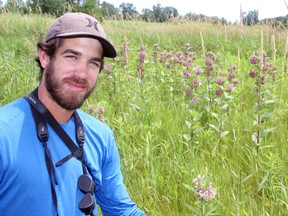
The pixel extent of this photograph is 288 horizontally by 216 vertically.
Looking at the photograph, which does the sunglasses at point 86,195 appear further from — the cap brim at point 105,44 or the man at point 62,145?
the cap brim at point 105,44

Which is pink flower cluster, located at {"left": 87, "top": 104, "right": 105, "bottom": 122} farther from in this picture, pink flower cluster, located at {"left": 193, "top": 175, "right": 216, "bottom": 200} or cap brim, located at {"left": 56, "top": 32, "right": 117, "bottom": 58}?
pink flower cluster, located at {"left": 193, "top": 175, "right": 216, "bottom": 200}

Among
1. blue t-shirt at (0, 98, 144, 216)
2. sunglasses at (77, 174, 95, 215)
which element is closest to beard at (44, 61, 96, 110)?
blue t-shirt at (0, 98, 144, 216)

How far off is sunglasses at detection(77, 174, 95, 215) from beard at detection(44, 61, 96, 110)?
0.37 m

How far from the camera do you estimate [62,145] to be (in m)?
1.82

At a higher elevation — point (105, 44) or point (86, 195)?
point (105, 44)

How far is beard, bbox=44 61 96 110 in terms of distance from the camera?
1906 mm

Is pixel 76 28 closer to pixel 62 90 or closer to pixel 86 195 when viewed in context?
pixel 62 90

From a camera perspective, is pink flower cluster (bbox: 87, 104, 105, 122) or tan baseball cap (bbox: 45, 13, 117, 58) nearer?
tan baseball cap (bbox: 45, 13, 117, 58)

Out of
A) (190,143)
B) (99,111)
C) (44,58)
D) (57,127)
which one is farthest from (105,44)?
(190,143)

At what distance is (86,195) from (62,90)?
533mm

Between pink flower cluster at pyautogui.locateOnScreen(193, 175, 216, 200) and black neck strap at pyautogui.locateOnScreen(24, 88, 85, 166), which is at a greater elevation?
black neck strap at pyautogui.locateOnScreen(24, 88, 85, 166)

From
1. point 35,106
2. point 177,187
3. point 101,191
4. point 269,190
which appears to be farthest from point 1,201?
point 269,190

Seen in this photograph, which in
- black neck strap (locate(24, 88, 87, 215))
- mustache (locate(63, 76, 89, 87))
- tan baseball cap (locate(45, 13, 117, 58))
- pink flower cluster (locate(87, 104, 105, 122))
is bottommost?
pink flower cluster (locate(87, 104, 105, 122))

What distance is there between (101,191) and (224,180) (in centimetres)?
91
